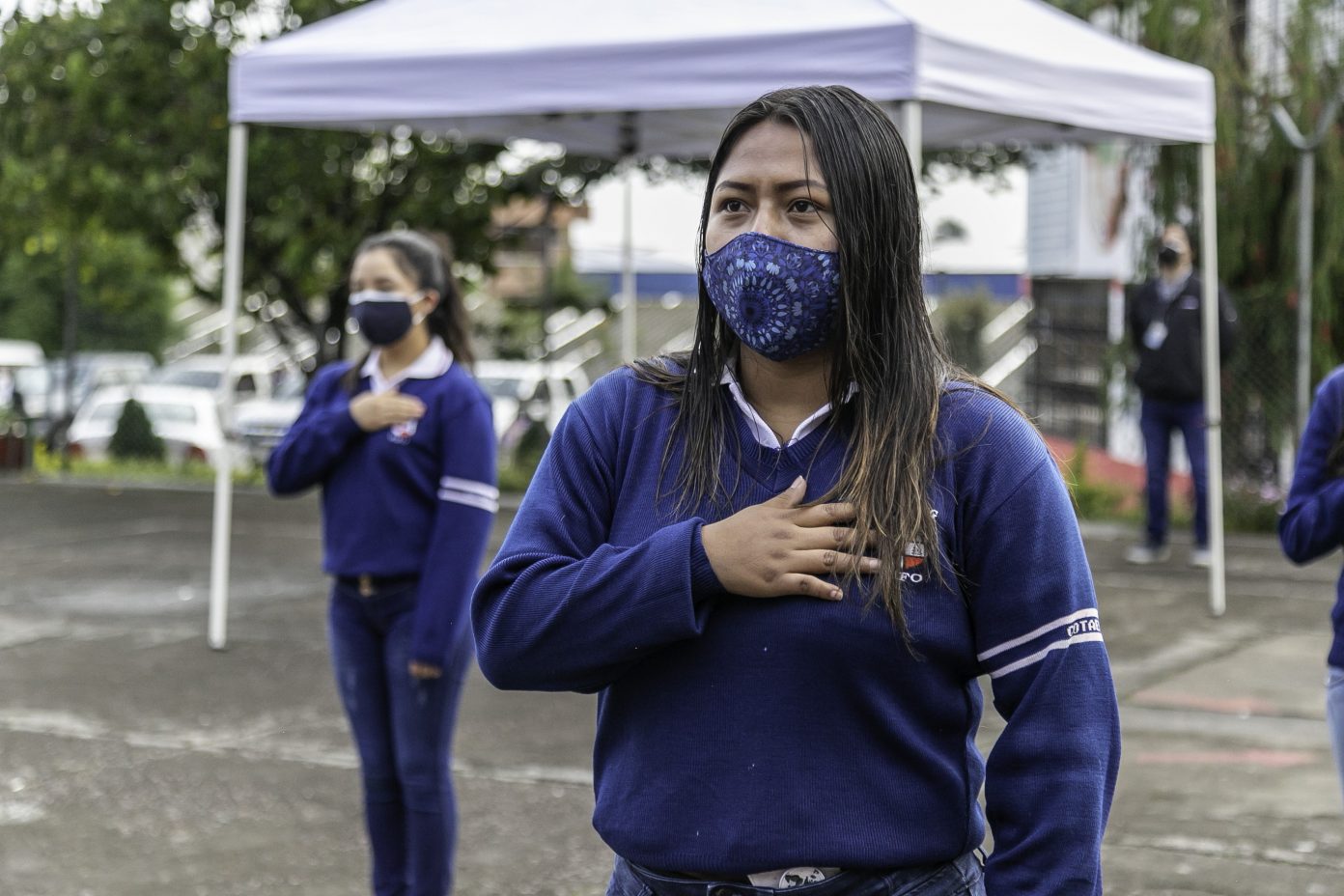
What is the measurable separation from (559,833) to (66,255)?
12831 millimetres

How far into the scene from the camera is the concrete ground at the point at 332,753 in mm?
4855

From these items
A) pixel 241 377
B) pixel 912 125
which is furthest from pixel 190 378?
pixel 912 125

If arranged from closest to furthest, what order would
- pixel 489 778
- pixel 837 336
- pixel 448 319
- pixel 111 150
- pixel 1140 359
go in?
pixel 837 336
pixel 448 319
pixel 489 778
pixel 1140 359
pixel 111 150

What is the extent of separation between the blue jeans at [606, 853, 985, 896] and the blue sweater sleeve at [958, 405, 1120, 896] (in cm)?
7

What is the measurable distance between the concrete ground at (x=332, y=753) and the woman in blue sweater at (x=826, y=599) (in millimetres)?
2865

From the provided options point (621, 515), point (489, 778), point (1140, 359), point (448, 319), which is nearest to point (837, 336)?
point (621, 515)

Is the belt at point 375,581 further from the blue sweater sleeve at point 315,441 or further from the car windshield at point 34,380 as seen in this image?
the car windshield at point 34,380

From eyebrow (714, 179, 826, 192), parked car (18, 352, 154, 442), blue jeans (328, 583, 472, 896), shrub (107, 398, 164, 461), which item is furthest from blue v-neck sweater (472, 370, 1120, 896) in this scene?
shrub (107, 398, 164, 461)

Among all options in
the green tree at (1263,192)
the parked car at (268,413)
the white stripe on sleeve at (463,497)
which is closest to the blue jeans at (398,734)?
the white stripe on sleeve at (463,497)

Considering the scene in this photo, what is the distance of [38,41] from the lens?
530 inches

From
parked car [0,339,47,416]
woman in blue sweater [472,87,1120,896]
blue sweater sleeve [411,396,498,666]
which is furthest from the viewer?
parked car [0,339,47,416]

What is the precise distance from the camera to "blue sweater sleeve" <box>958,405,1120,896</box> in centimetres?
190

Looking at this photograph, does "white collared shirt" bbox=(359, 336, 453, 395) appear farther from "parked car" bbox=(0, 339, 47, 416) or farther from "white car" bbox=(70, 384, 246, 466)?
"white car" bbox=(70, 384, 246, 466)

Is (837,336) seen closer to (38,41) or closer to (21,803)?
(21,803)
